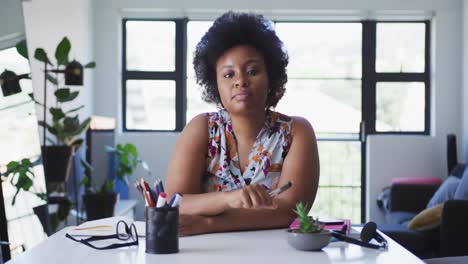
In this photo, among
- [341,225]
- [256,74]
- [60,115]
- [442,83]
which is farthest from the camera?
[442,83]

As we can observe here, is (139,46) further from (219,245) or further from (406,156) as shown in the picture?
(219,245)

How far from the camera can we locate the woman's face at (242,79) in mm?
2367

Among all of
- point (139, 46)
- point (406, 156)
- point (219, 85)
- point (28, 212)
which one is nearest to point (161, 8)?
point (139, 46)

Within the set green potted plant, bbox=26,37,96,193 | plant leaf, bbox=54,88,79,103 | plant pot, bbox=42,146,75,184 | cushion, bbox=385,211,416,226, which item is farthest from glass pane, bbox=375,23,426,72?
plant pot, bbox=42,146,75,184

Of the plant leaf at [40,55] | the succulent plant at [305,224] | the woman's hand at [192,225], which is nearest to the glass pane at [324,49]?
the plant leaf at [40,55]

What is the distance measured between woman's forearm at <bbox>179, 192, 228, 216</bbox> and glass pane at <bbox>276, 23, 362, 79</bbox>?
5.10 m

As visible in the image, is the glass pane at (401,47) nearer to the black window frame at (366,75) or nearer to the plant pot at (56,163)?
the black window frame at (366,75)

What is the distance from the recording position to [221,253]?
1774 mm

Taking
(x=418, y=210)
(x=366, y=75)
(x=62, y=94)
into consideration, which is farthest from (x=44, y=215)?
(x=366, y=75)

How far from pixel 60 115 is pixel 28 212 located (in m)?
0.85

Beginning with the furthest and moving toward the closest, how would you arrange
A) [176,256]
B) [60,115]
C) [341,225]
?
[60,115], [341,225], [176,256]

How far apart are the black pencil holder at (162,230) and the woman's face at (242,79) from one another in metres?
0.65

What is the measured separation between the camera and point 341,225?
83.7 inches

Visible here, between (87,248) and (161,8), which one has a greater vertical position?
(161,8)
